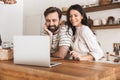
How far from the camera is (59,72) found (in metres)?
1.01

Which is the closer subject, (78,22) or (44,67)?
(44,67)

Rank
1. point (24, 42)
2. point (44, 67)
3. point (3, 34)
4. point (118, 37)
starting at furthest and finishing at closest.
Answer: point (3, 34) → point (118, 37) → point (24, 42) → point (44, 67)

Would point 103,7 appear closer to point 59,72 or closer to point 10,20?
point 10,20

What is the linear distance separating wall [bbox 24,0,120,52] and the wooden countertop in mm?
2151

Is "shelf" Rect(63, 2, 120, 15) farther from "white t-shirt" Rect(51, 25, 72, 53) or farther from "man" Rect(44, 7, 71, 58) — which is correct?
"white t-shirt" Rect(51, 25, 72, 53)

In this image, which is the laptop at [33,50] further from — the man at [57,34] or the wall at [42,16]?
the wall at [42,16]

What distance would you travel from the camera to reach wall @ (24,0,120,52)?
3.27 meters

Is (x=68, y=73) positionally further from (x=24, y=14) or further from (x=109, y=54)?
(x=24, y=14)

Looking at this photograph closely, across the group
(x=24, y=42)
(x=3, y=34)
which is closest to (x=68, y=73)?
(x=24, y=42)

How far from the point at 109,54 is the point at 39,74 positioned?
2328 mm

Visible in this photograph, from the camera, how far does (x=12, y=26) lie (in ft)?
14.1

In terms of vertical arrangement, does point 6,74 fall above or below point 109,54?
above

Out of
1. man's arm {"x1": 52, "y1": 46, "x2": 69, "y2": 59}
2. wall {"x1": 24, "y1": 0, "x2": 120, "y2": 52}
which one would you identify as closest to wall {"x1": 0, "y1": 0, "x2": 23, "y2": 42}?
wall {"x1": 24, "y1": 0, "x2": 120, "y2": 52}

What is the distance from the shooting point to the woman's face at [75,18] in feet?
6.50
